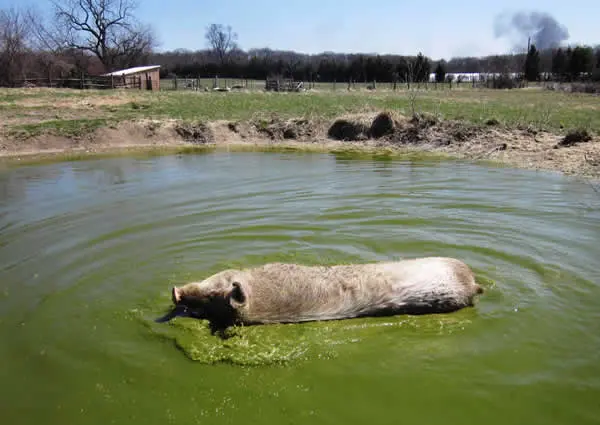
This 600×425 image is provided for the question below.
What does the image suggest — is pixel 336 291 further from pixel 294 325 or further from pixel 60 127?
pixel 60 127

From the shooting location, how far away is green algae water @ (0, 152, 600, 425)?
4031mm

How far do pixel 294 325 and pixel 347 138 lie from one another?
1529 cm

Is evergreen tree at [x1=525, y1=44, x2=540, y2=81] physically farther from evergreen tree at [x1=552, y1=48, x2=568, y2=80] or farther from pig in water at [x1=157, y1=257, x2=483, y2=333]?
pig in water at [x1=157, y1=257, x2=483, y2=333]

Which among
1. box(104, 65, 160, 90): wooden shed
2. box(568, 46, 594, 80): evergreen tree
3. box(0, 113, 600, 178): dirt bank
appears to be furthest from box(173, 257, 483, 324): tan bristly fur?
box(568, 46, 594, 80): evergreen tree

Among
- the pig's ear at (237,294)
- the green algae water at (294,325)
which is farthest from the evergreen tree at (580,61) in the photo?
the pig's ear at (237,294)

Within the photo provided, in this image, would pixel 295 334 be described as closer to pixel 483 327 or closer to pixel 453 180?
pixel 483 327

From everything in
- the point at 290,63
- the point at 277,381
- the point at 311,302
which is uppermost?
the point at 290,63

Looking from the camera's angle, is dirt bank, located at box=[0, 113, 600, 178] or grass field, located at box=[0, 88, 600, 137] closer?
dirt bank, located at box=[0, 113, 600, 178]

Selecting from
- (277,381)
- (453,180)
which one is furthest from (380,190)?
(277,381)

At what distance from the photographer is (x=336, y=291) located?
5.04 meters

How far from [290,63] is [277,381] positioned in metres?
72.2

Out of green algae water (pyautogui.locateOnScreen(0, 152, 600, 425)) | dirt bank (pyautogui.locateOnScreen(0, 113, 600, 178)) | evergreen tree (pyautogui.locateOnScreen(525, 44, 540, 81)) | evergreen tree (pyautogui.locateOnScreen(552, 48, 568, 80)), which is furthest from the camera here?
evergreen tree (pyautogui.locateOnScreen(525, 44, 540, 81))

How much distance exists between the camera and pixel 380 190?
10750 mm

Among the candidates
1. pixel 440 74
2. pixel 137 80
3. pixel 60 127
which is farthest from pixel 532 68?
pixel 60 127
